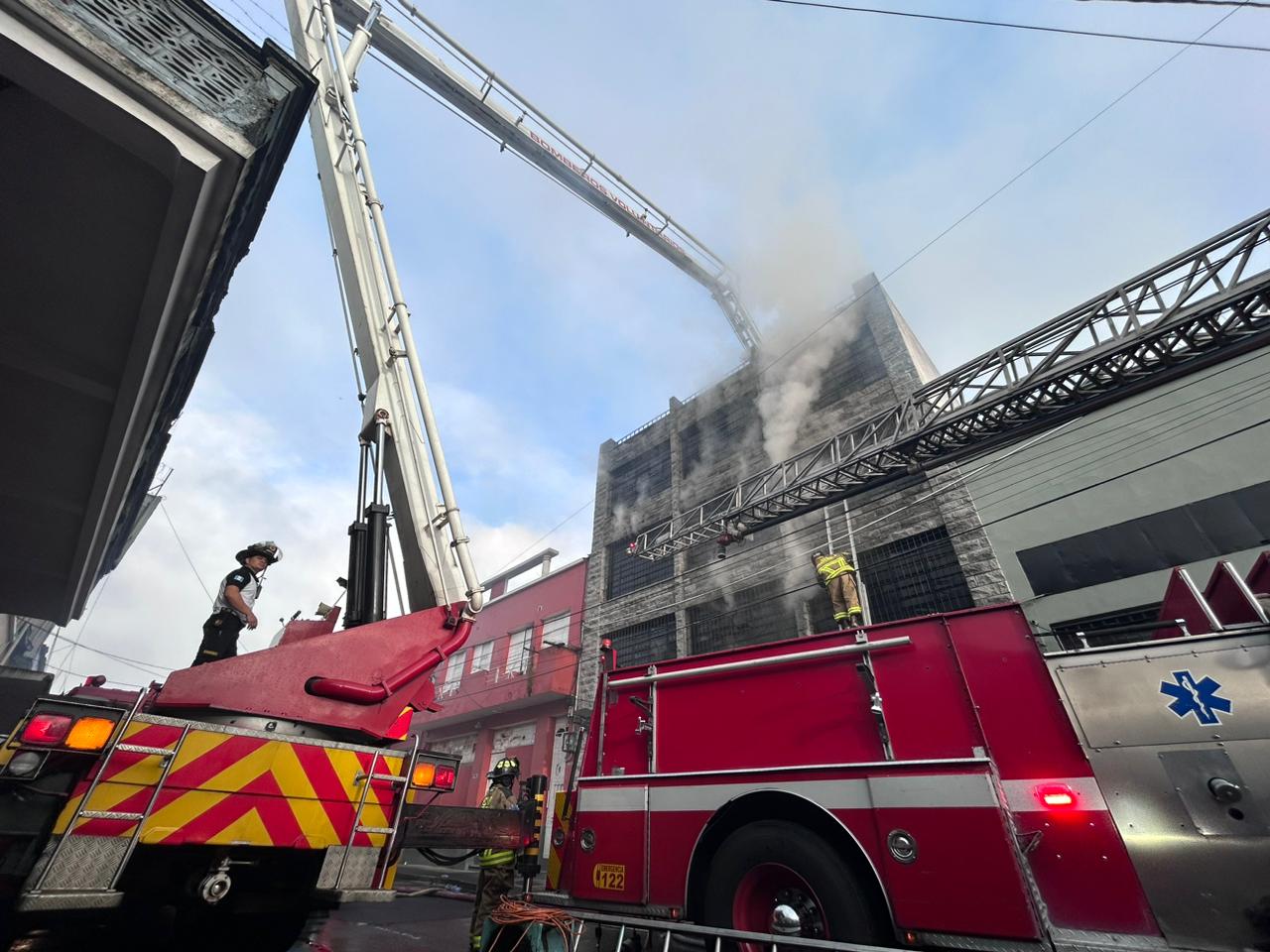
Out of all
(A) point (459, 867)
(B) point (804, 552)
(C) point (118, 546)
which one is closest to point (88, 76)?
(C) point (118, 546)

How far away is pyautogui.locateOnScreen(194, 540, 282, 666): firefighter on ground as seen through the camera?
3744 millimetres

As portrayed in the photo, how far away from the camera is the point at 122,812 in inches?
87.0

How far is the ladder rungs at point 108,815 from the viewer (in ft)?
7.00

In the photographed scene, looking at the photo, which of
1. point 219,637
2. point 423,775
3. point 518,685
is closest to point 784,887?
point 423,775

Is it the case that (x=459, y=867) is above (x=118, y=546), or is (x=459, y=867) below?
below

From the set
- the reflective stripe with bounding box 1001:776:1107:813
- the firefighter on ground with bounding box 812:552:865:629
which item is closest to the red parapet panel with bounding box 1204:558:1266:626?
the reflective stripe with bounding box 1001:776:1107:813

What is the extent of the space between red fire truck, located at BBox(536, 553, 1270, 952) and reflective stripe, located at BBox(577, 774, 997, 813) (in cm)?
1

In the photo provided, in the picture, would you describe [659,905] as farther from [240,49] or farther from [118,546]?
[118,546]

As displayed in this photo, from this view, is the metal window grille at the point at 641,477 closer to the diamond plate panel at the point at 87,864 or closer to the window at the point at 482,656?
the window at the point at 482,656

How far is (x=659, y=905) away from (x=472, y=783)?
1814 centimetres

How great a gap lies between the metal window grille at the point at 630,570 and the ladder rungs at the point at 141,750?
49.1 ft

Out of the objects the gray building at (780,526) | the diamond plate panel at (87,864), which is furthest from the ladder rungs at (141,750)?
the gray building at (780,526)

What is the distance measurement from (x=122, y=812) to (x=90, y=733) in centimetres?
34

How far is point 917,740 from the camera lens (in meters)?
3.65
